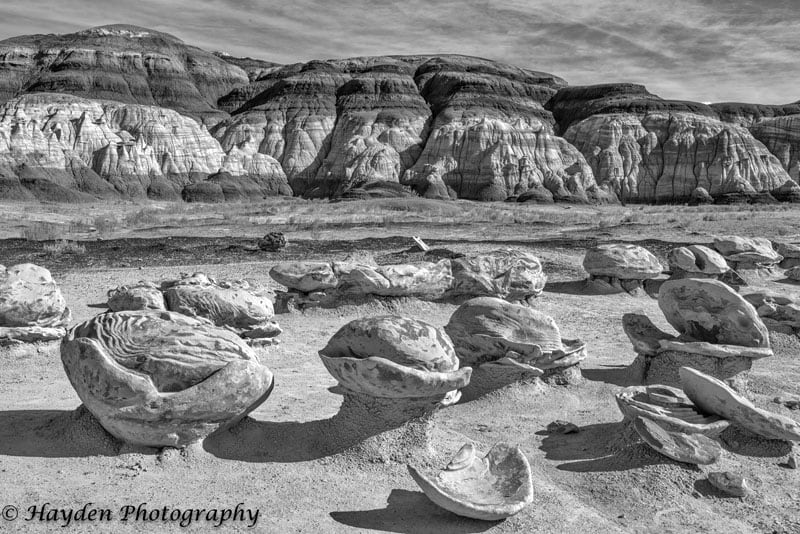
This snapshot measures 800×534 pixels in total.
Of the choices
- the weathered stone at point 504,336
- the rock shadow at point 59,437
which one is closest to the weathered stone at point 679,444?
the weathered stone at point 504,336

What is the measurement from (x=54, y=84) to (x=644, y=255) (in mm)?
76745

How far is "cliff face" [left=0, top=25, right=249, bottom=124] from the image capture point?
7488 cm

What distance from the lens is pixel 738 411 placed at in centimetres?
539

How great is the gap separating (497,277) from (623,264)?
3.01 m

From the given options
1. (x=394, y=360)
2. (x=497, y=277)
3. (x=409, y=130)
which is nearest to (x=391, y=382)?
(x=394, y=360)

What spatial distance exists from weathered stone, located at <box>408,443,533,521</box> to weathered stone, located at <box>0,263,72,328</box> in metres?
5.51

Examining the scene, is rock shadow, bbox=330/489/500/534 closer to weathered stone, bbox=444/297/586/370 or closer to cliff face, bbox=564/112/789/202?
weathered stone, bbox=444/297/586/370

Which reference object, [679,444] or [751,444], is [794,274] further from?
[679,444]

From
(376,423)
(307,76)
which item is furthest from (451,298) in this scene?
(307,76)

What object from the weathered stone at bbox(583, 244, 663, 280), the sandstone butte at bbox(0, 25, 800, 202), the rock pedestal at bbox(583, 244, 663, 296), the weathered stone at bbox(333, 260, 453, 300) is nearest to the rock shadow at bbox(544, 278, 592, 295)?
the rock pedestal at bbox(583, 244, 663, 296)

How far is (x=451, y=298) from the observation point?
36.6 feet

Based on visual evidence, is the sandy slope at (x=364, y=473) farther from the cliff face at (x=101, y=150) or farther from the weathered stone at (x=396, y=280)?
the cliff face at (x=101, y=150)

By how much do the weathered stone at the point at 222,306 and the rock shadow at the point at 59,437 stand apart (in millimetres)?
2782

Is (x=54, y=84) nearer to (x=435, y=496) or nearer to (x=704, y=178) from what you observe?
(x=704, y=178)
